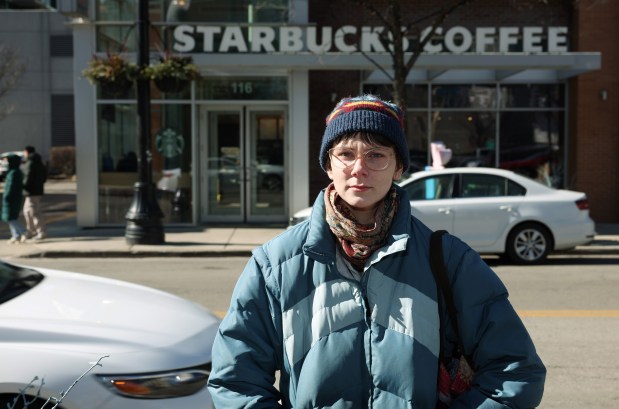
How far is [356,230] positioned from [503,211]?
37.8ft

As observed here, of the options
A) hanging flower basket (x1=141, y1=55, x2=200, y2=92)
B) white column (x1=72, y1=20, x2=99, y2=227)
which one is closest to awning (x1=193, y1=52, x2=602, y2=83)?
hanging flower basket (x1=141, y1=55, x2=200, y2=92)

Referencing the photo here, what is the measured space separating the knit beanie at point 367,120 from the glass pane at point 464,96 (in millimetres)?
18017

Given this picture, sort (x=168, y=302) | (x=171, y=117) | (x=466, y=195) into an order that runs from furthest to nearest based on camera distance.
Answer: (x=171, y=117)
(x=466, y=195)
(x=168, y=302)

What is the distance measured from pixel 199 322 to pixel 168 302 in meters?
0.38

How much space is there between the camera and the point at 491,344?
8.01 feet

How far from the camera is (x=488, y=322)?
245cm

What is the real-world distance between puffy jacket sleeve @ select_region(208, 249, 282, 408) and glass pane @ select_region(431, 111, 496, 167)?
1812 centimetres

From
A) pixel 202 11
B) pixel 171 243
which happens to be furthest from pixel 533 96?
pixel 171 243

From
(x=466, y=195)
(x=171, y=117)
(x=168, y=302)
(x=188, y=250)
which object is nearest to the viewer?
(x=168, y=302)

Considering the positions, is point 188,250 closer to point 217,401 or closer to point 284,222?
point 284,222

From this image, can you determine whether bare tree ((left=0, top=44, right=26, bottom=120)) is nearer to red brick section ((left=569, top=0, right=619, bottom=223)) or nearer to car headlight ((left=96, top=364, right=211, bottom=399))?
red brick section ((left=569, top=0, right=619, bottom=223))

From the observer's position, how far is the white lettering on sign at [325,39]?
18594 millimetres

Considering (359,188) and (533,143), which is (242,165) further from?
(359,188)

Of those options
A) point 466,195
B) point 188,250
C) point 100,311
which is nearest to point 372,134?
point 100,311
